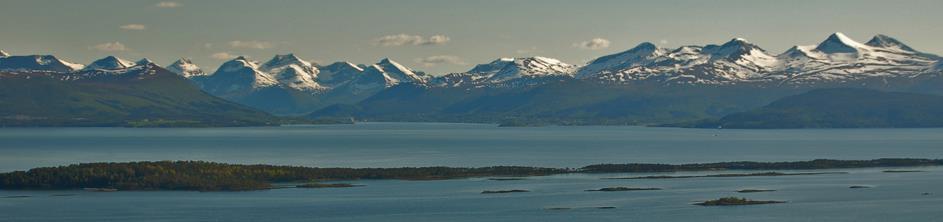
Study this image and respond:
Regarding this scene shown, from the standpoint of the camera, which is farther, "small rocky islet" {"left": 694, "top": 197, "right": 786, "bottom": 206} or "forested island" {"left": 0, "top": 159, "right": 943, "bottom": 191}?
"forested island" {"left": 0, "top": 159, "right": 943, "bottom": 191}

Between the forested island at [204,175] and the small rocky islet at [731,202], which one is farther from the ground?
the forested island at [204,175]

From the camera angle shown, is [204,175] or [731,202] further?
[204,175]

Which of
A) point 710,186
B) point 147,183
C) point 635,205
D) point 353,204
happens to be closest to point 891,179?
A: point 710,186

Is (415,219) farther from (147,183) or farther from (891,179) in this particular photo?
(891,179)

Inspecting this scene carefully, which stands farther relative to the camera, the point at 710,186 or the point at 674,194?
the point at 710,186

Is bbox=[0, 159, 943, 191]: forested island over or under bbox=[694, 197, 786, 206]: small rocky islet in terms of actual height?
over

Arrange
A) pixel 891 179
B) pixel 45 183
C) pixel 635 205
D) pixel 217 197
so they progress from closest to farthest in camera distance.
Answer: pixel 635 205 → pixel 217 197 → pixel 45 183 → pixel 891 179

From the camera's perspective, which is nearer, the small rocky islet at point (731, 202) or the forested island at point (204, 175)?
the small rocky islet at point (731, 202)

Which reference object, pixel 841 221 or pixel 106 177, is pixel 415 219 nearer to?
pixel 841 221

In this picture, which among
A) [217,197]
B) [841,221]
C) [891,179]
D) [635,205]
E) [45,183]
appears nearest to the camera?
[841,221]

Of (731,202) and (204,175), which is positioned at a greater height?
(204,175)
